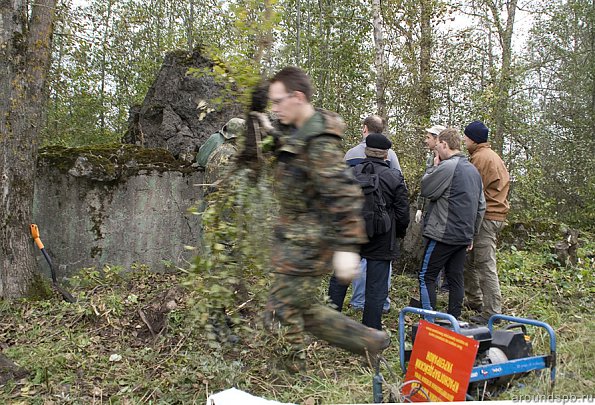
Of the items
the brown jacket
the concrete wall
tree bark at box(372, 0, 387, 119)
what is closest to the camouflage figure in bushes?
the brown jacket

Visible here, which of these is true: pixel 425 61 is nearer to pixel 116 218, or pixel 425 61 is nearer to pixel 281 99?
pixel 116 218

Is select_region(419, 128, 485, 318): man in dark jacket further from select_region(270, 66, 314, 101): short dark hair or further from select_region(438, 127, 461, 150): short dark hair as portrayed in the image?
select_region(270, 66, 314, 101): short dark hair

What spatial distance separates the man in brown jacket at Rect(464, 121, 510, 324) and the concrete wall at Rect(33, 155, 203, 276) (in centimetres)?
359

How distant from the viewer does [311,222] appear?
3326mm

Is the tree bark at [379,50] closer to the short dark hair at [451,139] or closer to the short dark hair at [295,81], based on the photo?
the short dark hair at [451,139]

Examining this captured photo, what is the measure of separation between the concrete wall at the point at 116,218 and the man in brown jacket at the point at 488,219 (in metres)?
3.59

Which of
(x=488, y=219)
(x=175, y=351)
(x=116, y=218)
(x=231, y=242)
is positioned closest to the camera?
(x=231, y=242)

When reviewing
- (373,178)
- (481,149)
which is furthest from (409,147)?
(373,178)

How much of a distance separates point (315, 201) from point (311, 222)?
15 cm

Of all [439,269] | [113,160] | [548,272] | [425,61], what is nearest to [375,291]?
[439,269]

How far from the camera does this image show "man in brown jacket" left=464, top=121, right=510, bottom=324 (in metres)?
5.39

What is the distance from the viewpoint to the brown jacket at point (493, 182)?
5.54 metres

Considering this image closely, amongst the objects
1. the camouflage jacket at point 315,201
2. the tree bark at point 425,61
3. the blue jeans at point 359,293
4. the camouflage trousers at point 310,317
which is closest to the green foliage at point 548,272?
the blue jeans at point 359,293

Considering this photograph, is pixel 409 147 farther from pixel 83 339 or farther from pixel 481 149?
pixel 83 339
